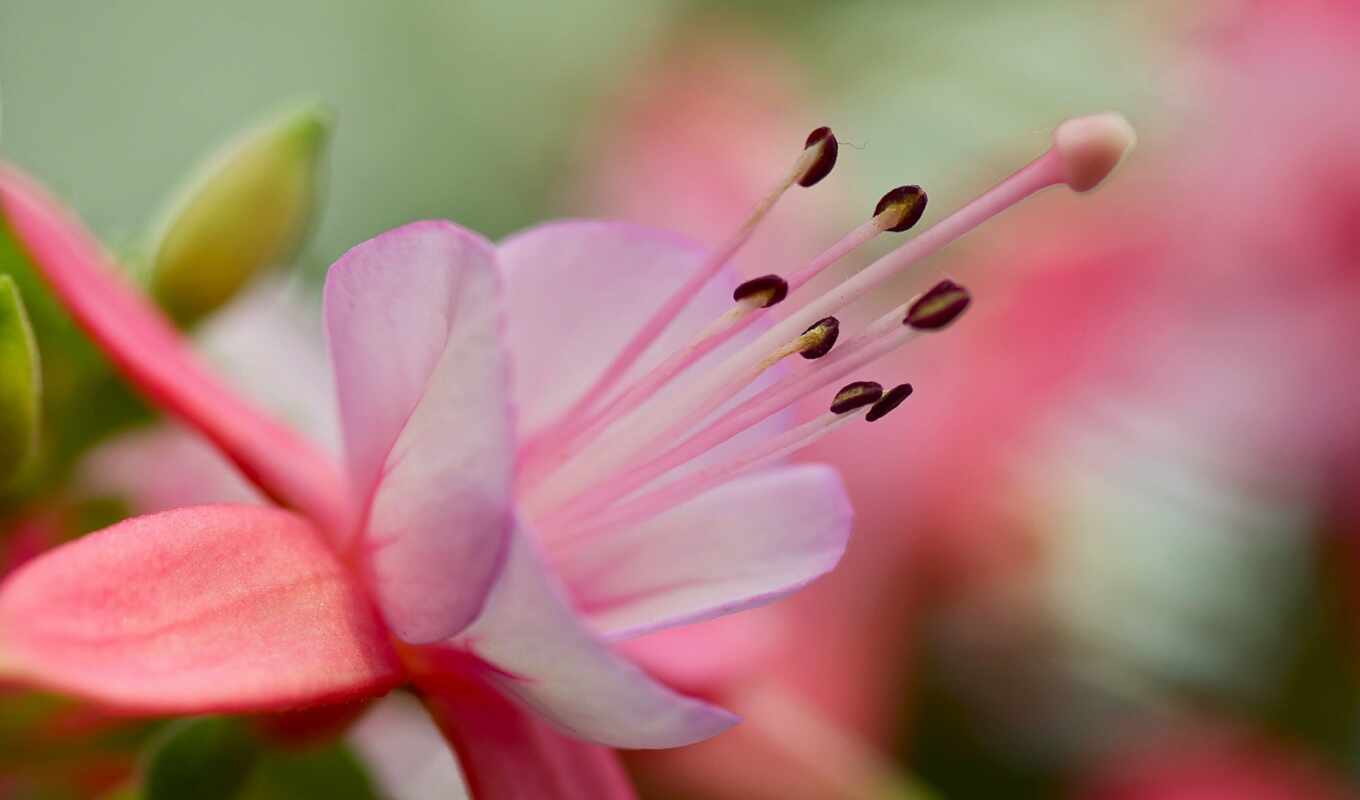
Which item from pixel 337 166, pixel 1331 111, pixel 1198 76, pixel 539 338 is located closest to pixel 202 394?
pixel 539 338

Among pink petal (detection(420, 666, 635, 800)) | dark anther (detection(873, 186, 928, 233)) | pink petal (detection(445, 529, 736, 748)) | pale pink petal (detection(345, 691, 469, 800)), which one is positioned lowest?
pale pink petal (detection(345, 691, 469, 800))

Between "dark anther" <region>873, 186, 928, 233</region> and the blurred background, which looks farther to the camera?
the blurred background

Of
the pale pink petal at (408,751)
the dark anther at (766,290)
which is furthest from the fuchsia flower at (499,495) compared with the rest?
the pale pink petal at (408,751)

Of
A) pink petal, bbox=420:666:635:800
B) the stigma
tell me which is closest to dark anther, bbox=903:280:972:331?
the stigma

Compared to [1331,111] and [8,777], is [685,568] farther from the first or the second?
[1331,111]

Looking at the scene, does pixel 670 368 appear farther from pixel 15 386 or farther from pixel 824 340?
pixel 15 386

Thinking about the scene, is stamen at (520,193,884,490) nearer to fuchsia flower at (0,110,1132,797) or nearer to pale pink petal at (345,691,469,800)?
fuchsia flower at (0,110,1132,797)

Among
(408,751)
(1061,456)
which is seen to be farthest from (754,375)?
(1061,456)
